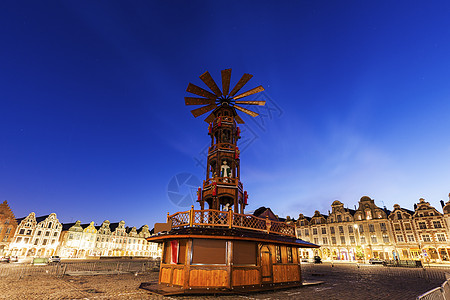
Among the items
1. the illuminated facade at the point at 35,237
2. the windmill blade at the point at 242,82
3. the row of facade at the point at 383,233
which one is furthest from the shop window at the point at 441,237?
the illuminated facade at the point at 35,237

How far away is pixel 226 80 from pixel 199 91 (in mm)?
2700

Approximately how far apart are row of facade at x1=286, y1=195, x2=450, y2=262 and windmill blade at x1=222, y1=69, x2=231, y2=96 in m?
37.6

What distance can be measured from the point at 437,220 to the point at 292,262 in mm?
51132

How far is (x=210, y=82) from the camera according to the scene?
2050 cm

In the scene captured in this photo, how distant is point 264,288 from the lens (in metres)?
13.5

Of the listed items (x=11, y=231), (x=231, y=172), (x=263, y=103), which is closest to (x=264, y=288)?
(x=231, y=172)

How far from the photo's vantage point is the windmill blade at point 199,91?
2050cm

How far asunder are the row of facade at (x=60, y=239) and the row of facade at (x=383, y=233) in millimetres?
51636

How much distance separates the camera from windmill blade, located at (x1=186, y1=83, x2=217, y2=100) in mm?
20500

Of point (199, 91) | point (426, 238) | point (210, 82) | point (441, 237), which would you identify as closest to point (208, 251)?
point (199, 91)

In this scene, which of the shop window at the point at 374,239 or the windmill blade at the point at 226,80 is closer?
the windmill blade at the point at 226,80

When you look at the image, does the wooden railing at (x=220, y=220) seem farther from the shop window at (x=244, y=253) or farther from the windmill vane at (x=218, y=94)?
the windmill vane at (x=218, y=94)

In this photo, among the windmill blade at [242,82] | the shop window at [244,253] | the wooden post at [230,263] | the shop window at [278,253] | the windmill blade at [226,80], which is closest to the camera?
the wooden post at [230,263]

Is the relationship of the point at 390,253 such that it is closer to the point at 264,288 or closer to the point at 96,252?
the point at 264,288
